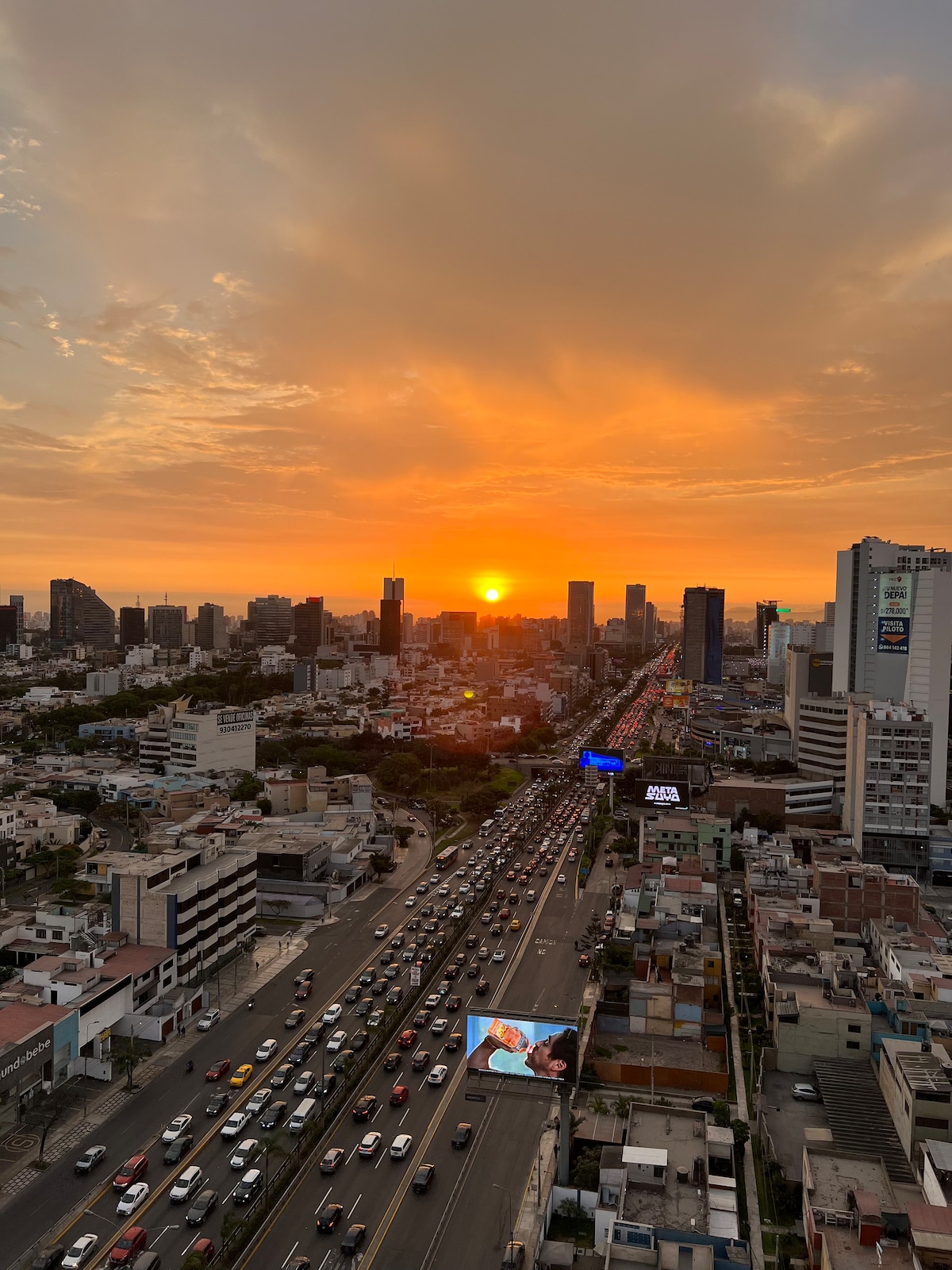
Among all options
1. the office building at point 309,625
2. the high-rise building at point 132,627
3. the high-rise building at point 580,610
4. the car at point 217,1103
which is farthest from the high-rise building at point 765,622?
the car at point 217,1103

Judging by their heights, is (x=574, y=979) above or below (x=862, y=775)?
below

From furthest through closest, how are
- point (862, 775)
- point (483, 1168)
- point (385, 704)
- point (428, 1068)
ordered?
point (385, 704) < point (862, 775) < point (428, 1068) < point (483, 1168)

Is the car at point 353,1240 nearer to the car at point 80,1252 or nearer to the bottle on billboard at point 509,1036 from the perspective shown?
the bottle on billboard at point 509,1036

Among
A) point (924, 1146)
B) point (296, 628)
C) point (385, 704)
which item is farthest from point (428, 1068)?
point (296, 628)

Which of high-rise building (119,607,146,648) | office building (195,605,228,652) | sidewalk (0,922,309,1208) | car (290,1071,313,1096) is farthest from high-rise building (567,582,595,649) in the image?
car (290,1071,313,1096)

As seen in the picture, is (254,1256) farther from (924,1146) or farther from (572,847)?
(572,847)

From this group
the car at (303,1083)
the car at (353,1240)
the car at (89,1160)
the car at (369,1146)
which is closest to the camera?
the car at (353,1240)
